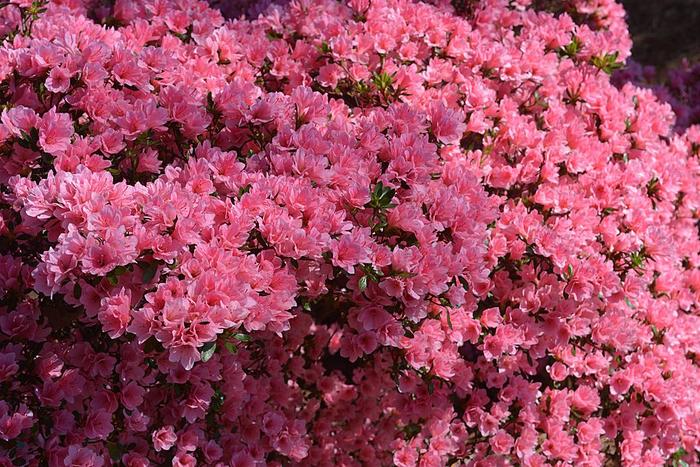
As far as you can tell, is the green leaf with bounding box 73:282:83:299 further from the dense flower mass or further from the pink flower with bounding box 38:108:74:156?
the pink flower with bounding box 38:108:74:156

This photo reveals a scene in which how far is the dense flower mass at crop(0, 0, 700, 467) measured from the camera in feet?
7.50

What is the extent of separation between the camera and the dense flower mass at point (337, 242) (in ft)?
7.50

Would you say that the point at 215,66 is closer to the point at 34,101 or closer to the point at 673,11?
the point at 34,101

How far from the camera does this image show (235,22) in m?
3.59

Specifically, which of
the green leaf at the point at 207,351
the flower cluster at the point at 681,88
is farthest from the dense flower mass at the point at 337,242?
the flower cluster at the point at 681,88

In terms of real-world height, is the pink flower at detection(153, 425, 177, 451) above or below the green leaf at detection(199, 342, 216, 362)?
below

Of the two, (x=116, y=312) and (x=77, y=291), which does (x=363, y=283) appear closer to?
(x=116, y=312)

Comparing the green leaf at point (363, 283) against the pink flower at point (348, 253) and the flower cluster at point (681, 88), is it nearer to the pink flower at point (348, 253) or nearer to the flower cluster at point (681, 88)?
the pink flower at point (348, 253)

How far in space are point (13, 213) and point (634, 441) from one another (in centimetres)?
257

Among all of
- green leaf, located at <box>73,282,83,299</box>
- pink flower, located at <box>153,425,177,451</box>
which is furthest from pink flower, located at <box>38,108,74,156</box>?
pink flower, located at <box>153,425,177,451</box>

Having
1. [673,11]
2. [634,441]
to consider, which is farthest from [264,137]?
[673,11]

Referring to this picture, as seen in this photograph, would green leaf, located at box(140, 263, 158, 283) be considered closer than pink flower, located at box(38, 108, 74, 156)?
Yes

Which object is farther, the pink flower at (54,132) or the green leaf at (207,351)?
the pink flower at (54,132)

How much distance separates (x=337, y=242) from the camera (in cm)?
234
